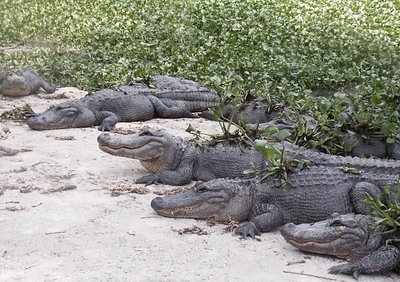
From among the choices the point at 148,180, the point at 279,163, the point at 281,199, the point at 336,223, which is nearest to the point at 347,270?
the point at 336,223

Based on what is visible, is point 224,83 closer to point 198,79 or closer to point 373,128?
point 198,79

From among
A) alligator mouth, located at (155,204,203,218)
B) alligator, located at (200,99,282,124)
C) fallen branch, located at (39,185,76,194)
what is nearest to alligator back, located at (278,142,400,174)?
alligator mouth, located at (155,204,203,218)

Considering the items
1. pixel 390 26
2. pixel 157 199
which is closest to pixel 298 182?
pixel 157 199

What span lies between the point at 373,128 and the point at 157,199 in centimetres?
251

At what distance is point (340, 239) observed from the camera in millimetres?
4945

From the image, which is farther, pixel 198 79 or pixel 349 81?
pixel 198 79

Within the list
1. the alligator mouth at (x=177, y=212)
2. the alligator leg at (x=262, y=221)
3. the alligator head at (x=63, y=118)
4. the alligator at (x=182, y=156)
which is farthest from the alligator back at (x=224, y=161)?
the alligator head at (x=63, y=118)

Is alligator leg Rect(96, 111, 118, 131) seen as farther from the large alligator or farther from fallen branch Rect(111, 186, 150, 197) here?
fallen branch Rect(111, 186, 150, 197)

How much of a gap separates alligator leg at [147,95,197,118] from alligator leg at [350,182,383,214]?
3867 mm

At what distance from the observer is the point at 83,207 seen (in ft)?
19.0

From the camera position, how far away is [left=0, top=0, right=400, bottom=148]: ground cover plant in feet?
26.0

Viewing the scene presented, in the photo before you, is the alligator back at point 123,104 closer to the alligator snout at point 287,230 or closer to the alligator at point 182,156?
the alligator at point 182,156

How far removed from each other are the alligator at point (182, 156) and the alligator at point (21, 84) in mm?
3471

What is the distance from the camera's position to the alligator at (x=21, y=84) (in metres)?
9.80
